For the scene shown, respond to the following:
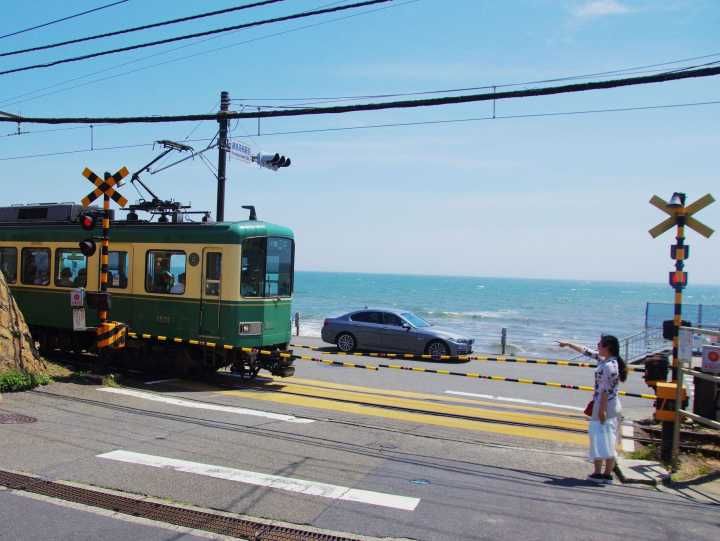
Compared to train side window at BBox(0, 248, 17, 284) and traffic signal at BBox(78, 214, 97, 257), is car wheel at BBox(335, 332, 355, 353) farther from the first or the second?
traffic signal at BBox(78, 214, 97, 257)

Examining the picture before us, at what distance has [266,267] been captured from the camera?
13.3 metres

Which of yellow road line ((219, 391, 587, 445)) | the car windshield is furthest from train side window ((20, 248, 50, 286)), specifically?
the car windshield

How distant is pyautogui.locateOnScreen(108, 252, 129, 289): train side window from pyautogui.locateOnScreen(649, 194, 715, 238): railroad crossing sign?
1030 cm

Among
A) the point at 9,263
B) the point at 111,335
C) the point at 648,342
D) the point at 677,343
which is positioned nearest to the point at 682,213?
the point at 677,343

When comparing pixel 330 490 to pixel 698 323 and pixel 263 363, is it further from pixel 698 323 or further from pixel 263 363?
pixel 698 323

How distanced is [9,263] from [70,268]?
2.32 meters

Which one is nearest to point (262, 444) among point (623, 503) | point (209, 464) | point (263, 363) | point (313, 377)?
point (209, 464)

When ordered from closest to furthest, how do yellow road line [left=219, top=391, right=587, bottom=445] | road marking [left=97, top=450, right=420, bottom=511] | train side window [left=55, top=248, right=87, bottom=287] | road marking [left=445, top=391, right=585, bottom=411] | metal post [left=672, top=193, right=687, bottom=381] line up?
road marking [left=97, top=450, right=420, bottom=511] < metal post [left=672, top=193, right=687, bottom=381] < yellow road line [left=219, top=391, right=587, bottom=445] < road marking [left=445, top=391, right=585, bottom=411] < train side window [left=55, top=248, right=87, bottom=287]

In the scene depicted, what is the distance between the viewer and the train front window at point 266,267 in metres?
13.0

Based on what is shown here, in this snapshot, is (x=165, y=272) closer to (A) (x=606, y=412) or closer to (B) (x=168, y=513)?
(B) (x=168, y=513)

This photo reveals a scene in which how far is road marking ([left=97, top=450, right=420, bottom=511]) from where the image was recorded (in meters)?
6.25

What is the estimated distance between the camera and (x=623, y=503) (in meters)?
6.52

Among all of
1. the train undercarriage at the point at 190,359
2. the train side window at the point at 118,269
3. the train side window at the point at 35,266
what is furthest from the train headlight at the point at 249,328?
the train side window at the point at 35,266

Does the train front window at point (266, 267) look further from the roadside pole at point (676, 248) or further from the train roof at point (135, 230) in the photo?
the roadside pole at point (676, 248)
